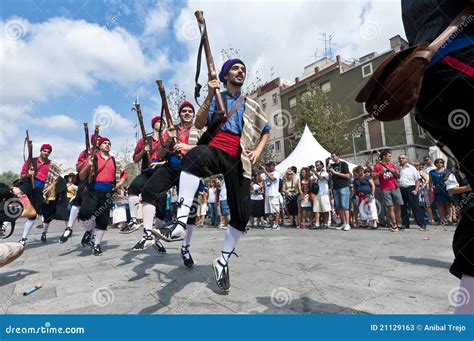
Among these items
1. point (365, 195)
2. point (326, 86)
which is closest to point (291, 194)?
point (365, 195)

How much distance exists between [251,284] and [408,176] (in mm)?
7695

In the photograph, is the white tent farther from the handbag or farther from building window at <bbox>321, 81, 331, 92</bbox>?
building window at <bbox>321, 81, 331, 92</bbox>

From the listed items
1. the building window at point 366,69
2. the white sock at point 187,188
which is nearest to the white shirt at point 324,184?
the white sock at point 187,188

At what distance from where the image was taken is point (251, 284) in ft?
9.78

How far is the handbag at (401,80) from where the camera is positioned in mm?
1275

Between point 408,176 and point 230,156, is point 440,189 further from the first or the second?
point 230,156

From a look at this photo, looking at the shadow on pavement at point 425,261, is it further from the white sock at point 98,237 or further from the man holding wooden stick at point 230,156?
the white sock at point 98,237

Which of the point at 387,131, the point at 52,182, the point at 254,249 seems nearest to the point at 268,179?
the point at 254,249

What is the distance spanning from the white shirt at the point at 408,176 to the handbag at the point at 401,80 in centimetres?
841

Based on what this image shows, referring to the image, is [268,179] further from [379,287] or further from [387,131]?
[387,131]

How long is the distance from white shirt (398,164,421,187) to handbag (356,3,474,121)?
8.41m

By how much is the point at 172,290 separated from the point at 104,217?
3614mm

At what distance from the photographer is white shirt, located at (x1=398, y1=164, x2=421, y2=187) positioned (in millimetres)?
8671

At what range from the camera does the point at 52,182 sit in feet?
25.2
